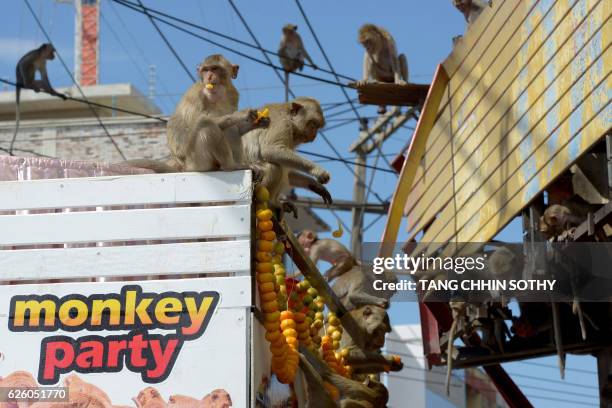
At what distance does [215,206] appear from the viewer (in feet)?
30.1

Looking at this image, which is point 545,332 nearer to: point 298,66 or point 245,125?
point 245,125

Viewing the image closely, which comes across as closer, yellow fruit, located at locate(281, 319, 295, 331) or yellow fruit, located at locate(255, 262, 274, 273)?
yellow fruit, located at locate(255, 262, 274, 273)

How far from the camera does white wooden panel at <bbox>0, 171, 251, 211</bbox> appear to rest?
9195mm

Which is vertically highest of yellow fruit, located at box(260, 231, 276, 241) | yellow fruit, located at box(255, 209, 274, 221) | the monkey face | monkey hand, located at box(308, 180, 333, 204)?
the monkey face

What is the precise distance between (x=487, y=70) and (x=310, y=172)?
4693 mm

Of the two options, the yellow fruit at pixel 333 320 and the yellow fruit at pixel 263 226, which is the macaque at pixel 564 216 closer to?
the yellow fruit at pixel 333 320

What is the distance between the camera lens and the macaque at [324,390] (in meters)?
9.52

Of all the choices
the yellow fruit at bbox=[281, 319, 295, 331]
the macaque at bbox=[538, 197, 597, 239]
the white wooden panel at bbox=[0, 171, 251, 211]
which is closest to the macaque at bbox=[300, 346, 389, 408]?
the yellow fruit at bbox=[281, 319, 295, 331]

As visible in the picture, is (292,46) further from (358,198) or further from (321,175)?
(321,175)

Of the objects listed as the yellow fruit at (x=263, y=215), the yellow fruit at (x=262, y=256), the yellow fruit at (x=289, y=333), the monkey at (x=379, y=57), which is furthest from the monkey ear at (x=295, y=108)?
the monkey at (x=379, y=57)

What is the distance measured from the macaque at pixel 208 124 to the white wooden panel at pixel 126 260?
0.71 meters

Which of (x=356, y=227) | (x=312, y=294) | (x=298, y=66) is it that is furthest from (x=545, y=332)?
(x=356, y=227)

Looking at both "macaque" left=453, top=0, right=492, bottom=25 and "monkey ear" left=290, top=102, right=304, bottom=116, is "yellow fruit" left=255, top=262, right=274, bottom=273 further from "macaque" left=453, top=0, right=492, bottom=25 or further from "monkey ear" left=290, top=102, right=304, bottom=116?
"macaque" left=453, top=0, right=492, bottom=25

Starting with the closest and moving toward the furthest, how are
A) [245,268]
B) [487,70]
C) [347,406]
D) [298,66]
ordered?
[245,268], [347,406], [487,70], [298,66]
